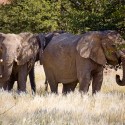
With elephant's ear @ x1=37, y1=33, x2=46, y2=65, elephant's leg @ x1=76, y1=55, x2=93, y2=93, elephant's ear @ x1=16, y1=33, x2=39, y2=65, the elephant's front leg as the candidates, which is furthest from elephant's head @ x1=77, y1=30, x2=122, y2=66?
elephant's ear @ x1=37, y1=33, x2=46, y2=65

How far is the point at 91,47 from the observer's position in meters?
14.6

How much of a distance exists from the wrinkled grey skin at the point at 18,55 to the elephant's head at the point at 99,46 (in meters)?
2.20

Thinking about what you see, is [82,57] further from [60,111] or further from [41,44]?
[60,111]

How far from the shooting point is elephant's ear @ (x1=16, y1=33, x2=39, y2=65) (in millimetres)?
15672

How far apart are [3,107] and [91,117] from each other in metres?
1.79

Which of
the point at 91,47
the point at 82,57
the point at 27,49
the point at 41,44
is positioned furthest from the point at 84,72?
the point at 41,44

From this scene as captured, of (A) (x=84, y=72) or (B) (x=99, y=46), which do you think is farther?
(B) (x=99, y=46)

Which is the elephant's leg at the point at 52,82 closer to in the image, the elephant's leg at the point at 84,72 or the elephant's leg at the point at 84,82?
the elephant's leg at the point at 84,72

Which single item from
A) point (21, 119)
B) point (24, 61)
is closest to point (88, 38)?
point (24, 61)

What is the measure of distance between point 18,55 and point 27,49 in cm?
65

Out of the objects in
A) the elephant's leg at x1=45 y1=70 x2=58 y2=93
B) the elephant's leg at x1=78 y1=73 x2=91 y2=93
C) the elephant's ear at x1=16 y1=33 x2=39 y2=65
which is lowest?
the elephant's leg at x1=45 y1=70 x2=58 y2=93

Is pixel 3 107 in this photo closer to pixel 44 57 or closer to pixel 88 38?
pixel 88 38

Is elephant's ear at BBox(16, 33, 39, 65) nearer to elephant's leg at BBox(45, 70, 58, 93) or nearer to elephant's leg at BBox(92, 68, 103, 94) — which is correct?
elephant's leg at BBox(45, 70, 58, 93)

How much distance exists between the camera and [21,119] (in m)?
7.40
